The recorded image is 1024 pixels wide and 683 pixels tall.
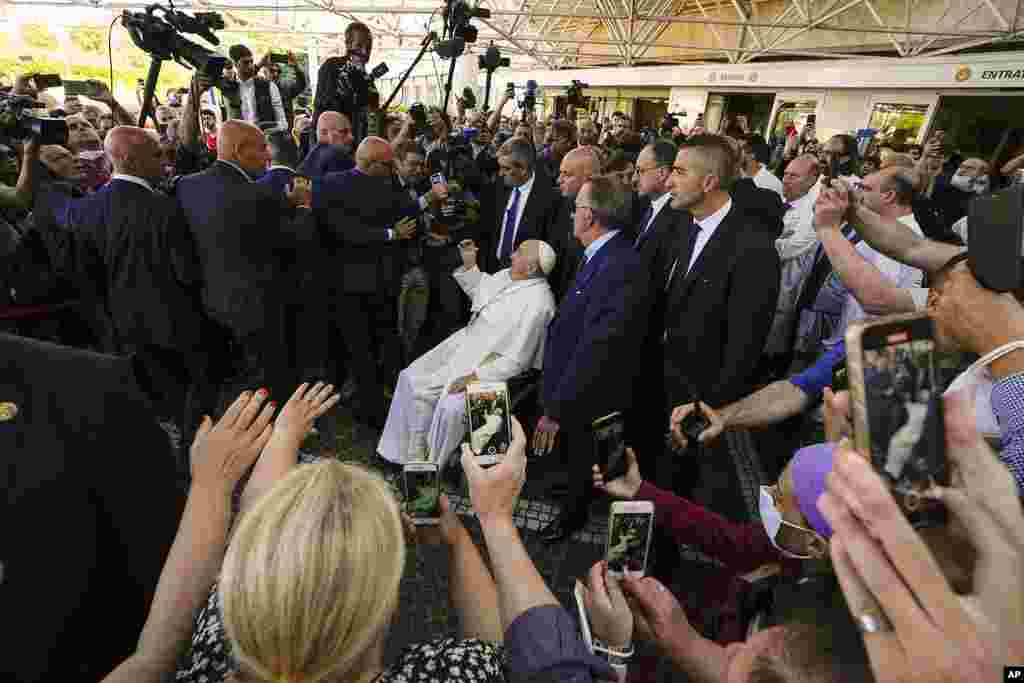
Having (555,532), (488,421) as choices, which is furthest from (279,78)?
(488,421)

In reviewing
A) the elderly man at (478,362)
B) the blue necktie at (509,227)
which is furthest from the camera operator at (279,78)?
the elderly man at (478,362)

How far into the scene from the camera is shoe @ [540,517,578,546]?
2.69 m

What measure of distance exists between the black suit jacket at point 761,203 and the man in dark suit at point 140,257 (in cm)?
384

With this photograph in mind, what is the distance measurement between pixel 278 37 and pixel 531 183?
3014 cm

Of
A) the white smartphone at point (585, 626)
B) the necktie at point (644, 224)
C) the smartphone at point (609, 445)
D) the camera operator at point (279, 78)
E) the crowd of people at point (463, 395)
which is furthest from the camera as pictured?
the camera operator at point (279, 78)

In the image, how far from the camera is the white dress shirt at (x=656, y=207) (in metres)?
3.61

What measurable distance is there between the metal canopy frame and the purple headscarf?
6070 millimetres

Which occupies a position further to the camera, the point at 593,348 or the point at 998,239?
the point at 593,348

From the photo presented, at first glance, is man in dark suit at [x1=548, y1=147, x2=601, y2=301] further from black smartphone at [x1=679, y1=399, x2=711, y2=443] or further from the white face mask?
the white face mask

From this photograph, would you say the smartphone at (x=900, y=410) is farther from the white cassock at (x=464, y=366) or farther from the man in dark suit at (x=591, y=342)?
the white cassock at (x=464, y=366)

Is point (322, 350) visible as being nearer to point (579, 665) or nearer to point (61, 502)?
point (61, 502)

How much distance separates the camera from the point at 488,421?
149cm

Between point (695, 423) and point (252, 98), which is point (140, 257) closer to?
point (695, 423)

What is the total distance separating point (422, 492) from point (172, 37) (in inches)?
144
